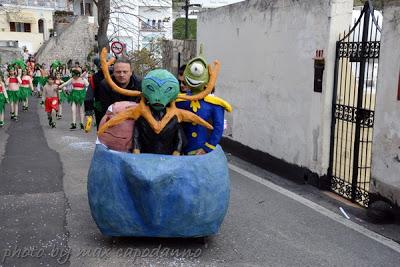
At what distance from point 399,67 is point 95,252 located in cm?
409

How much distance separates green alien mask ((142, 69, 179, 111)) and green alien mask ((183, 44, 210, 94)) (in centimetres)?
58

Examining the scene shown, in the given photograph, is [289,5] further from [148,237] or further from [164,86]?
[148,237]

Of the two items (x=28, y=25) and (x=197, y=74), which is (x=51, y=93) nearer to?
(x=197, y=74)

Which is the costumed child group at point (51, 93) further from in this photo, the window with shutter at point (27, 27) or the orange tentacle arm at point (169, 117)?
the window with shutter at point (27, 27)

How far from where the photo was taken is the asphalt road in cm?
484

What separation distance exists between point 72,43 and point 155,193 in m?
38.2

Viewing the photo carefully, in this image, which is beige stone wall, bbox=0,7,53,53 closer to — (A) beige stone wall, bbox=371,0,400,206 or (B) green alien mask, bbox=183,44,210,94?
(B) green alien mask, bbox=183,44,210,94

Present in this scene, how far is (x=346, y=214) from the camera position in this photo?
6.54 m

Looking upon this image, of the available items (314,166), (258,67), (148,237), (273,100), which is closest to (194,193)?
(148,237)

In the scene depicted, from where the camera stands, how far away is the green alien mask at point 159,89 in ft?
15.8

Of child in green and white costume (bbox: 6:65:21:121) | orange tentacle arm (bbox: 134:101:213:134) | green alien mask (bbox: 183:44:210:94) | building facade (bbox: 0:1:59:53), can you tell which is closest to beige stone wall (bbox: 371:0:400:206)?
green alien mask (bbox: 183:44:210:94)

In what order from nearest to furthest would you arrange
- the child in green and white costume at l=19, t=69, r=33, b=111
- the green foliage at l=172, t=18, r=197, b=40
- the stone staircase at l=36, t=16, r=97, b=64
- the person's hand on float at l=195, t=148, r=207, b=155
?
1. the person's hand on float at l=195, t=148, r=207, b=155
2. the child in green and white costume at l=19, t=69, r=33, b=111
3. the stone staircase at l=36, t=16, r=97, b=64
4. the green foliage at l=172, t=18, r=197, b=40

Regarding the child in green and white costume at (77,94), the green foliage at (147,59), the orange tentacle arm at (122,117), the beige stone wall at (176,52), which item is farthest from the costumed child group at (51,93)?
A: the orange tentacle arm at (122,117)

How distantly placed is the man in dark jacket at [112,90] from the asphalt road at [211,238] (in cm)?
125
